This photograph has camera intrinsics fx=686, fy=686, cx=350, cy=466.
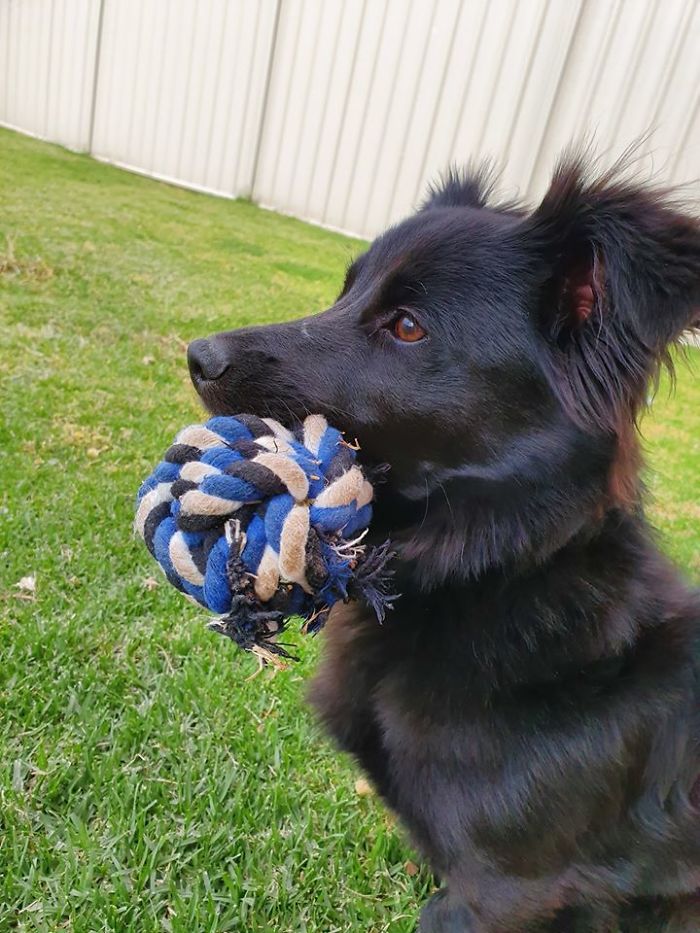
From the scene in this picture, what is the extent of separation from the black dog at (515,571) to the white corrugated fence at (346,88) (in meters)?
8.46

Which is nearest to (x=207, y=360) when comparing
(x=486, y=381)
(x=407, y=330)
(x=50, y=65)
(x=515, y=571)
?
(x=407, y=330)

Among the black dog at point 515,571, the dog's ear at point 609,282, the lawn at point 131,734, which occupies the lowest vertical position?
the lawn at point 131,734

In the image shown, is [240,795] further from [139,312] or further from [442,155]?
[442,155]

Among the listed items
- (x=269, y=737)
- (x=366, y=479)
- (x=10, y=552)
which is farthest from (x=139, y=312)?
(x=366, y=479)

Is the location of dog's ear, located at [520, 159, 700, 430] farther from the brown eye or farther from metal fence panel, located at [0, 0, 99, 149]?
metal fence panel, located at [0, 0, 99, 149]

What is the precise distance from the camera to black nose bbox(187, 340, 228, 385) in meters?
1.54

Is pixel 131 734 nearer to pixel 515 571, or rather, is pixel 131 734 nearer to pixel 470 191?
pixel 515 571

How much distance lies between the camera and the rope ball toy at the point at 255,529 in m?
1.13

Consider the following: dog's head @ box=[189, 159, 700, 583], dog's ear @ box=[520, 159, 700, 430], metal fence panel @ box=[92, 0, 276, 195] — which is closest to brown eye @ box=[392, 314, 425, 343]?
dog's head @ box=[189, 159, 700, 583]

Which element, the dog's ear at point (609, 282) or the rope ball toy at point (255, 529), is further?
the dog's ear at point (609, 282)

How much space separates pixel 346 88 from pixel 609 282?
37.0 ft

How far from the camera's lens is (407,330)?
1625 millimetres

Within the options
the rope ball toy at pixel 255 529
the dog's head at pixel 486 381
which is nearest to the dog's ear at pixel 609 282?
the dog's head at pixel 486 381

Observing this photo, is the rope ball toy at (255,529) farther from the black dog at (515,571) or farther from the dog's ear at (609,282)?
the dog's ear at (609,282)
